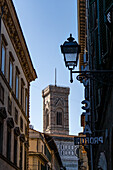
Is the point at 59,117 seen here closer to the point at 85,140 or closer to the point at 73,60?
the point at 85,140

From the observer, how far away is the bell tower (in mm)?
141750

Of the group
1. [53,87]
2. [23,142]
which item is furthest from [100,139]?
[53,87]

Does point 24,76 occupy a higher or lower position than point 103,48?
higher

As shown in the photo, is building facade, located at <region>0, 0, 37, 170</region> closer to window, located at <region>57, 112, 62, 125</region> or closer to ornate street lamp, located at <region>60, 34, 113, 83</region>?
ornate street lamp, located at <region>60, 34, 113, 83</region>

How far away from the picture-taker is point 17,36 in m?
24.0

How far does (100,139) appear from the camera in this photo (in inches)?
525

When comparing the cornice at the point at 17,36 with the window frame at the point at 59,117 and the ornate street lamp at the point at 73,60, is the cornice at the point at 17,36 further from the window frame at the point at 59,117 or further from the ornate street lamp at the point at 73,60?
the window frame at the point at 59,117

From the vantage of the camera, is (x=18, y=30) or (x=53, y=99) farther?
(x=53, y=99)

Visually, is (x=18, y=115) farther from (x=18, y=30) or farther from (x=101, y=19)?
(x=101, y=19)

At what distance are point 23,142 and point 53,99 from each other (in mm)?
118887

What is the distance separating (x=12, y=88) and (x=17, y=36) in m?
3.25

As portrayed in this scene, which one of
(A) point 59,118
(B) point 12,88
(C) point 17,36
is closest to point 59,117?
(A) point 59,118

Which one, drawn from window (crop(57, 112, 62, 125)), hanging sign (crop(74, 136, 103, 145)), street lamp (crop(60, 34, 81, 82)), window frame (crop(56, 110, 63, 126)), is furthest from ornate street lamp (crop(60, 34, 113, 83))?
window (crop(57, 112, 62, 125))

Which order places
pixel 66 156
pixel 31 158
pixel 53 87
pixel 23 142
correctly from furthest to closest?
pixel 53 87, pixel 66 156, pixel 31 158, pixel 23 142
